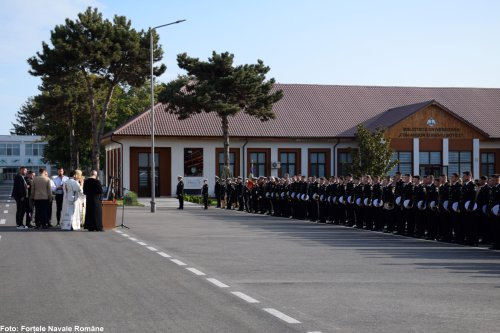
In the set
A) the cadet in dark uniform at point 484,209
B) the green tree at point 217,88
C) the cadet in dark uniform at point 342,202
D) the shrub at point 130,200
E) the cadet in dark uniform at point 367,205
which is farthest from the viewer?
the green tree at point 217,88

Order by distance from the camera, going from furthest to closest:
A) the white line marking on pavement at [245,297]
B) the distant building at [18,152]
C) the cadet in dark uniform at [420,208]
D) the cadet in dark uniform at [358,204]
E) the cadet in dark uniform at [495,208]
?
1. the distant building at [18,152]
2. the cadet in dark uniform at [358,204]
3. the cadet in dark uniform at [420,208]
4. the cadet in dark uniform at [495,208]
5. the white line marking on pavement at [245,297]

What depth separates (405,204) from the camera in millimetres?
23203

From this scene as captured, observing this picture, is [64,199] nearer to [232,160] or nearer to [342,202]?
[342,202]

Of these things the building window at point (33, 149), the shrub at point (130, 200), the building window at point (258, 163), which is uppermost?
the building window at point (33, 149)

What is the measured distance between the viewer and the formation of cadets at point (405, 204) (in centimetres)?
1983

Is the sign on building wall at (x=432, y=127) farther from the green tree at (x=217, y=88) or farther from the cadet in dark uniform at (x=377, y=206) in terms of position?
the cadet in dark uniform at (x=377, y=206)

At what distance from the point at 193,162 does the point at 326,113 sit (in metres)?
11.9

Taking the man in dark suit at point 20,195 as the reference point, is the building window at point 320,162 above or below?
above

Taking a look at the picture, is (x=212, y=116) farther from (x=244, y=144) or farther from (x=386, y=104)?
(x=386, y=104)

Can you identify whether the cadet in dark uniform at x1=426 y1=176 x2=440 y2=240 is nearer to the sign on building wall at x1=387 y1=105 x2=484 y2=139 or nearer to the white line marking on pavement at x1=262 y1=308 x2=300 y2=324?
the white line marking on pavement at x1=262 y1=308 x2=300 y2=324

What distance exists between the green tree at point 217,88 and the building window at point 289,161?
12.3 m

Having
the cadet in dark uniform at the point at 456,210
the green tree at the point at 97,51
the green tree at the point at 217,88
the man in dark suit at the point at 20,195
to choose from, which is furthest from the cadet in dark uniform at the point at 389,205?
the green tree at the point at 97,51

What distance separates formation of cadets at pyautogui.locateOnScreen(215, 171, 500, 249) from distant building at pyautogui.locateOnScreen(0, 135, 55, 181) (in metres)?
123

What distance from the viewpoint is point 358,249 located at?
18000mm
